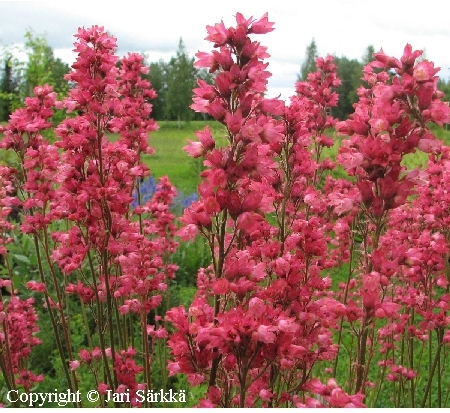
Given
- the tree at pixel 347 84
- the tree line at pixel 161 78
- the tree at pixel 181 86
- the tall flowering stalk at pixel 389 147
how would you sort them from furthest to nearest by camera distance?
the tree at pixel 347 84 < the tree at pixel 181 86 < the tree line at pixel 161 78 < the tall flowering stalk at pixel 389 147

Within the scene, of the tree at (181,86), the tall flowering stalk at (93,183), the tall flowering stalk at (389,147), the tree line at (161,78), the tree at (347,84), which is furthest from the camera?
the tree at (347,84)

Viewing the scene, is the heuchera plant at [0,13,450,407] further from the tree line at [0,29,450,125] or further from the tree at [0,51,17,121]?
the tree at [0,51,17,121]

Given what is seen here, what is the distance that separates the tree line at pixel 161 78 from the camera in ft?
33.0

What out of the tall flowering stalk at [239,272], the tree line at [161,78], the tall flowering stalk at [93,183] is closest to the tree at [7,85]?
the tree line at [161,78]

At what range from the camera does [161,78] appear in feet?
130

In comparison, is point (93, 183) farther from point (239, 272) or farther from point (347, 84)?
point (347, 84)

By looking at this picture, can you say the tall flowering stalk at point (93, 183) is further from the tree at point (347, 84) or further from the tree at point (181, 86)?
the tree at point (347, 84)

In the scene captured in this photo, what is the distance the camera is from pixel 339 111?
3269 cm

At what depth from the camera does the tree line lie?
10.1 metres

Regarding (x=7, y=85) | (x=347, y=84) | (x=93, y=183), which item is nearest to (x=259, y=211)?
(x=93, y=183)

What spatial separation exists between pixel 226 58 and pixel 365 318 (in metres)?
0.97

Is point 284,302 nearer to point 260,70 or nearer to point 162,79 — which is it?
point 260,70

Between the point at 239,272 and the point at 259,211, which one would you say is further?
the point at 259,211

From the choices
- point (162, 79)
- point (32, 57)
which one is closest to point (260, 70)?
point (32, 57)
